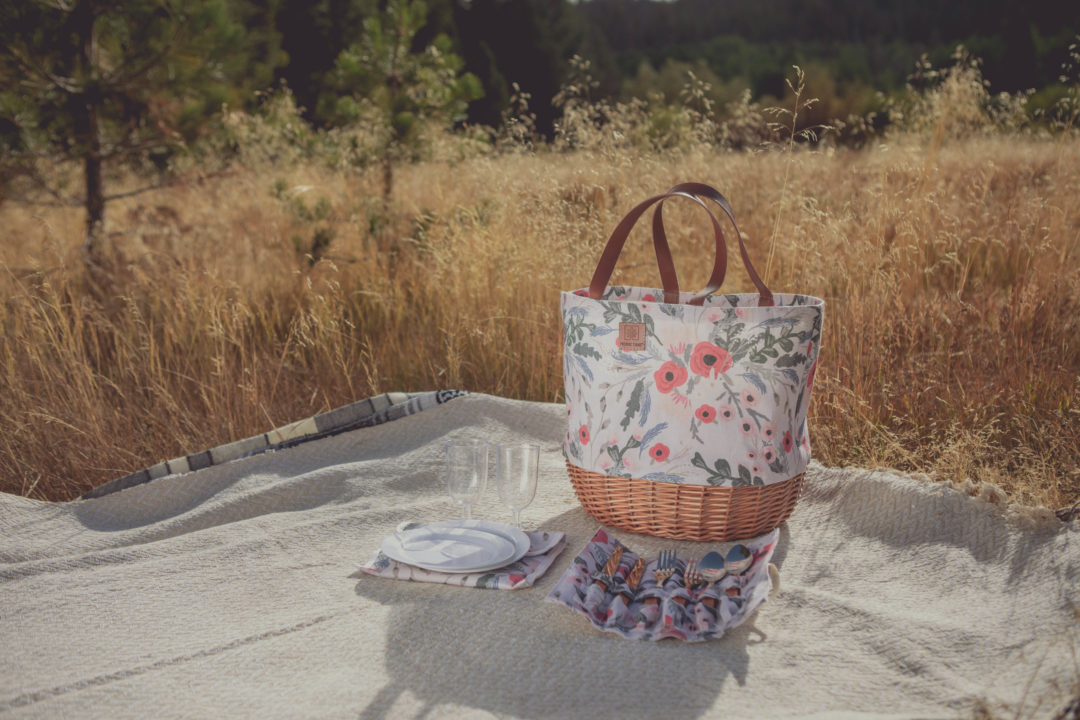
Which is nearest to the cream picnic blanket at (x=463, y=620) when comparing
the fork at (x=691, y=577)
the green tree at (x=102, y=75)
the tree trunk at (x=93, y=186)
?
the fork at (x=691, y=577)

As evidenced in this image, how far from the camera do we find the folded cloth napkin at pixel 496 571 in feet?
6.02

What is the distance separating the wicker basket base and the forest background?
0.52 meters

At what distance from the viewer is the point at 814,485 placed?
7.77ft

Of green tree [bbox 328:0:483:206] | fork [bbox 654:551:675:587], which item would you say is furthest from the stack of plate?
green tree [bbox 328:0:483:206]

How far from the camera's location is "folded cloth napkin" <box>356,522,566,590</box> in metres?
1.83

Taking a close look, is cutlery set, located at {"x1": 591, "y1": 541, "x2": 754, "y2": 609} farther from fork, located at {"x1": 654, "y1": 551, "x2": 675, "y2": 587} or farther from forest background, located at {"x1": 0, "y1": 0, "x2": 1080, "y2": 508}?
forest background, located at {"x1": 0, "y1": 0, "x2": 1080, "y2": 508}

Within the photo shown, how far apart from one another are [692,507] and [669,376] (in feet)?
1.03

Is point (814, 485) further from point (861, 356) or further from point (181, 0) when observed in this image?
point (181, 0)

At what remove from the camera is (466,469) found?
1.92 m

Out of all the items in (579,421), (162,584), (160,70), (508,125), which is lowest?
(162,584)

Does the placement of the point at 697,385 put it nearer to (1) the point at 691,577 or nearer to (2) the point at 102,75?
(1) the point at 691,577

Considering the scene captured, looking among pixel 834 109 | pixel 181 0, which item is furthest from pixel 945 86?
pixel 834 109

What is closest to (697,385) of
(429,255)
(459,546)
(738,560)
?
(738,560)

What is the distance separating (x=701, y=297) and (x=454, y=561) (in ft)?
2.80
